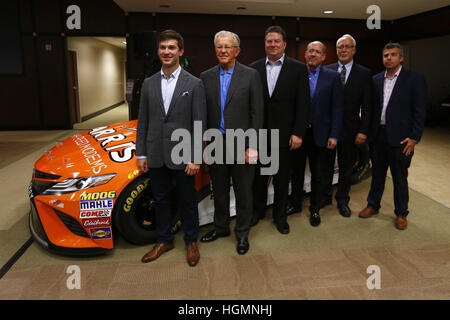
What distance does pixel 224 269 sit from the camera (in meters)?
2.19

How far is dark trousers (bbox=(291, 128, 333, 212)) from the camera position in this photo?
2.86 metres

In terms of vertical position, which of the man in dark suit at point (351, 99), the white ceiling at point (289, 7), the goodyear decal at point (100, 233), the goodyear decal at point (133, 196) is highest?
the white ceiling at point (289, 7)

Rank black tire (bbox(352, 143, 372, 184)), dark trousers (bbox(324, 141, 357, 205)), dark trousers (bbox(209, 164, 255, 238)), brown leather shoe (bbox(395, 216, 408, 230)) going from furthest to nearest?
1. black tire (bbox(352, 143, 372, 184))
2. dark trousers (bbox(324, 141, 357, 205))
3. brown leather shoe (bbox(395, 216, 408, 230))
4. dark trousers (bbox(209, 164, 255, 238))

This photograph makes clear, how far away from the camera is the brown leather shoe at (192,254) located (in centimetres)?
224

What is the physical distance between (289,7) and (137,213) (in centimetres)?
621

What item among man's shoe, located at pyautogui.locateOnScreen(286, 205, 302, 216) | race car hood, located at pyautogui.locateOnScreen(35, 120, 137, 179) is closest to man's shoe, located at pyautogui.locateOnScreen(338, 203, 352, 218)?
man's shoe, located at pyautogui.locateOnScreen(286, 205, 302, 216)

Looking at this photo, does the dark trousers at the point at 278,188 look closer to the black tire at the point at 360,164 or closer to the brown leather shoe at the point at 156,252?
the brown leather shoe at the point at 156,252

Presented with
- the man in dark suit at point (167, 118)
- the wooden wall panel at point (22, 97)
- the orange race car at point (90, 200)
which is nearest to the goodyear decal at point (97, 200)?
the orange race car at point (90, 200)

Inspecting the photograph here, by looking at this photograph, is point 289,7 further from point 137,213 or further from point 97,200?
point 97,200

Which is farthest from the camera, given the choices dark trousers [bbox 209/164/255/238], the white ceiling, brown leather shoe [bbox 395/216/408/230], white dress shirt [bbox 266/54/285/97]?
the white ceiling

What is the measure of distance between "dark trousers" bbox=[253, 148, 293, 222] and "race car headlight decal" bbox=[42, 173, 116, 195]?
117 centimetres

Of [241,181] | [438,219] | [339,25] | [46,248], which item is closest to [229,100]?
[241,181]

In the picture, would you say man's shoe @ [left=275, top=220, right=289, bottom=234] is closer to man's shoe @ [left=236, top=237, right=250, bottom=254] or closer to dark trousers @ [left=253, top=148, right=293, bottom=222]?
dark trousers @ [left=253, top=148, right=293, bottom=222]

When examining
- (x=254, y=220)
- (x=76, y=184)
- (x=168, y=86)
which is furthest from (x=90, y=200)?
(x=254, y=220)
